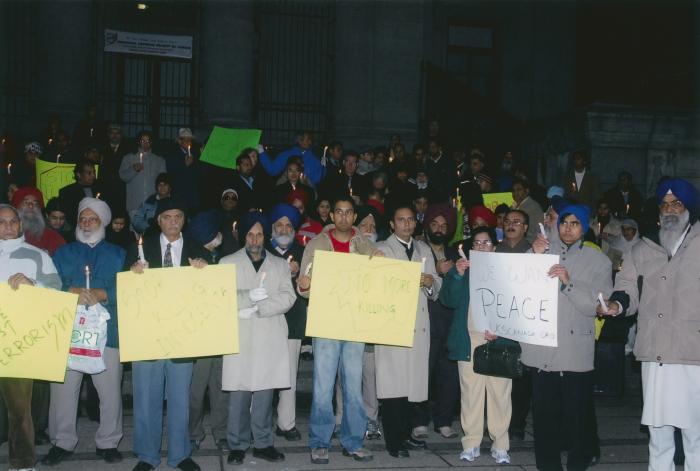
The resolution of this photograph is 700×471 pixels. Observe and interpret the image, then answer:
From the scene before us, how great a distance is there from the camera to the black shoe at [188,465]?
6.78 meters

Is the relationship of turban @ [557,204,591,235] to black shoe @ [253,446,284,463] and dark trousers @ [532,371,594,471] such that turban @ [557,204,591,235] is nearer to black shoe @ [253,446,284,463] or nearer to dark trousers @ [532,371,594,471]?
dark trousers @ [532,371,594,471]

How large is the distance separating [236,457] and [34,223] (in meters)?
2.99

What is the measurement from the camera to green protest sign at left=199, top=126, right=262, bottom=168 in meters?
Answer: 11.5

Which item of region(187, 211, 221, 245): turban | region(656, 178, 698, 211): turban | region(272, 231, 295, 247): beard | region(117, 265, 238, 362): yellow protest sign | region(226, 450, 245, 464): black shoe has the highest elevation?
region(656, 178, 698, 211): turban

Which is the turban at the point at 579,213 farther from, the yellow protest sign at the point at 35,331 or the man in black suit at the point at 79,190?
the man in black suit at the point at 79,190

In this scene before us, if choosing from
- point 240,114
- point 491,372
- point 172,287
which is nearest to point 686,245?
point 491,372

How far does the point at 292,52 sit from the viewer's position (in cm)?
1888

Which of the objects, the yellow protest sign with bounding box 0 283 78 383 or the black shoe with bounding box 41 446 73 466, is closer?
the yellow protest sign with bounding box 0 283 78 383

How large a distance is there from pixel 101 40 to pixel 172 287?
40.7ft

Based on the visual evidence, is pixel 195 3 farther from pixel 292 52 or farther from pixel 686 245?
pixel 686 245

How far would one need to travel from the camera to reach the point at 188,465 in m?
6.79

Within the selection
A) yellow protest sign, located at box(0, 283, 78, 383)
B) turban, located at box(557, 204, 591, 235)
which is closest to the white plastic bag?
yellow protest sign, located at box(0, 283, 78, 383)

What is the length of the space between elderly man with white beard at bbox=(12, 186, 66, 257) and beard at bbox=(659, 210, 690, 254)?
5525mm

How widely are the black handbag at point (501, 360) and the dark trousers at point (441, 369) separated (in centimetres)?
105
